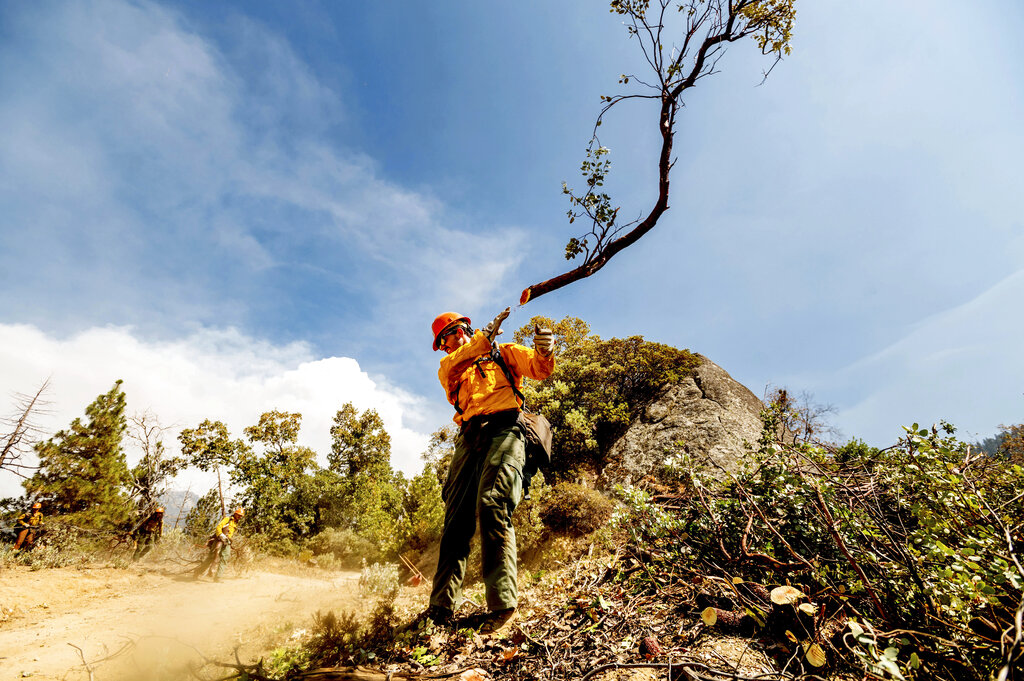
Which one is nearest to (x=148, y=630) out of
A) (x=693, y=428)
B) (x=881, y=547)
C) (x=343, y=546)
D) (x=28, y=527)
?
(x=881, y=547)

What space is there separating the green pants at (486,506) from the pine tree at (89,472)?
19.0 meters

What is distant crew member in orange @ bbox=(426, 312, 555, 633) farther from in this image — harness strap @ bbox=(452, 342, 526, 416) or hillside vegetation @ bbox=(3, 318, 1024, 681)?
hillside vegetation @ bbox=(3, 318, 1024, 681)

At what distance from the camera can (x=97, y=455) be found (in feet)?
50.6

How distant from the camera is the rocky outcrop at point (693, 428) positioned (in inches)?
256

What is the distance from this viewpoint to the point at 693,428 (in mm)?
7109

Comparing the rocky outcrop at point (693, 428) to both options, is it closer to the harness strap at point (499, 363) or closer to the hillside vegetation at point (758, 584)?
the hillside vegetation at point (758, 584)

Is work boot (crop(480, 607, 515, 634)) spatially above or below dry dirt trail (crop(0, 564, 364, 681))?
above

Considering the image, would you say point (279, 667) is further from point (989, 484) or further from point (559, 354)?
point (559, 354)

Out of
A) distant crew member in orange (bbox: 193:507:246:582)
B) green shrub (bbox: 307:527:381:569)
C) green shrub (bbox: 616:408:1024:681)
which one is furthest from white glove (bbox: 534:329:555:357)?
green shrub (bbox: 307:527:381:569)

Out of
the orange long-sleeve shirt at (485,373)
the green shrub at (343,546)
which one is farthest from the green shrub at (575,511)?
the green shrub at (343,546)

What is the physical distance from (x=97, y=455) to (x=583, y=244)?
2162 centimetres

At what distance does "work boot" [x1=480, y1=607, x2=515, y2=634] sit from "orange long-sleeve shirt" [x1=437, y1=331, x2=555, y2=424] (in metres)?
1.41

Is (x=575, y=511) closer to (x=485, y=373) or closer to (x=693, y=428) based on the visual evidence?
(x=485, y=373)

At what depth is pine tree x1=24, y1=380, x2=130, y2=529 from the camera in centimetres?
1423
